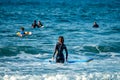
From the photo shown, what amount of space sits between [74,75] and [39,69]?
1975mm

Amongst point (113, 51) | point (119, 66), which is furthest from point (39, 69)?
point (113, 51)

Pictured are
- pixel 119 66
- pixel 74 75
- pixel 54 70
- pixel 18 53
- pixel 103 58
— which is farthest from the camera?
pixel 18 53

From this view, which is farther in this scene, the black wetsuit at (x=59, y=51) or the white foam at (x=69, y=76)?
the black wetsuit at (x=59, y=51)

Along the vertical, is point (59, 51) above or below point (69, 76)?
above

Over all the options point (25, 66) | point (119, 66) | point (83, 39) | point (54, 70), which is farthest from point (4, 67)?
point (83, 39)

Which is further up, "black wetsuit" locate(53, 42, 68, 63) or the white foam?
"black wetsuit" locate(53, 42, 68, 63)

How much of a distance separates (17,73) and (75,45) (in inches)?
349

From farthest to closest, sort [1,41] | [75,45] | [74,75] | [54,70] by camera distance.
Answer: [1,41] → [75,45] → [54,70] → [74,75]

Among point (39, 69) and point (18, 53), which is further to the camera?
point (18, 53)

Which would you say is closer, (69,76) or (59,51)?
(69,76)

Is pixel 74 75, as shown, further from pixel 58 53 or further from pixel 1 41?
pixel 1 41

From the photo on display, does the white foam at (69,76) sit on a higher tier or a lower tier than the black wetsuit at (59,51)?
lower

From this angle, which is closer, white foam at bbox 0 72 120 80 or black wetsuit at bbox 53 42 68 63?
white foam at bbox 0 72 120 80

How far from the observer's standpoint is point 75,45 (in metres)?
22.8
